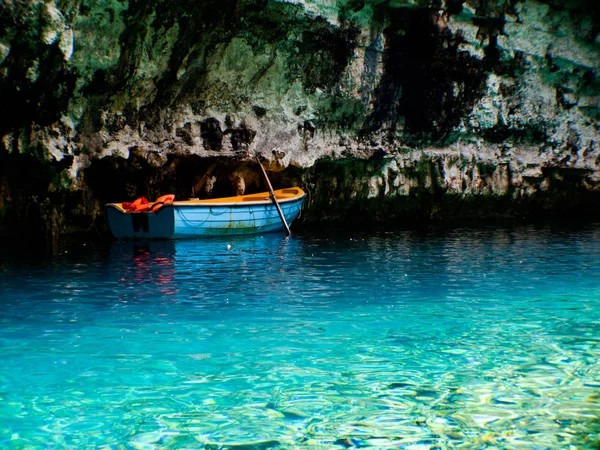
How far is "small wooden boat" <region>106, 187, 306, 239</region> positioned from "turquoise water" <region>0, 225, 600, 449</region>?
6.22 m

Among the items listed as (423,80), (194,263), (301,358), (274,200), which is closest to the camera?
(301,358)

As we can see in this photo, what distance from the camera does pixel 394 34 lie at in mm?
23375

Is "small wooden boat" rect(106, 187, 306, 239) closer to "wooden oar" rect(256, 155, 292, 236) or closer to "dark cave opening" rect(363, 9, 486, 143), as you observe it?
"wooden oar" rect(256, 155, 292, 236)

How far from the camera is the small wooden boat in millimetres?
19156

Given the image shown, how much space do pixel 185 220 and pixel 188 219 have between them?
10 centimetres

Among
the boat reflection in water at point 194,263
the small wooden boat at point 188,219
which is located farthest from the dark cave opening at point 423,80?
the boat reflection in water at point 194,263

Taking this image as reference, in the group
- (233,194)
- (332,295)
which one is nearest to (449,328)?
(332,295)

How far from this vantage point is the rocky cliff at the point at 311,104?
1841 centimetres

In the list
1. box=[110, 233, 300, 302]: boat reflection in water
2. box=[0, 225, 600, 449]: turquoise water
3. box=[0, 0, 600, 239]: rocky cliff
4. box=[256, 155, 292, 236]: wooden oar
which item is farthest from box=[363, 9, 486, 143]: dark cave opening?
box=[0, 225, 600, 449]: turquoise water

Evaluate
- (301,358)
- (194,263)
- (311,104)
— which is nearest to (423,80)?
(311,104)

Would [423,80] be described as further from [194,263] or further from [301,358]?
[301,358]

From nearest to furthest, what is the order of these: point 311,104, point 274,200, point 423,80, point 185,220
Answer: point 185,220, point 274,200, point 311,104, point 423,80

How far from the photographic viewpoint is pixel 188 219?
1942 centimetres

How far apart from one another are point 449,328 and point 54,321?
487 centimetres
